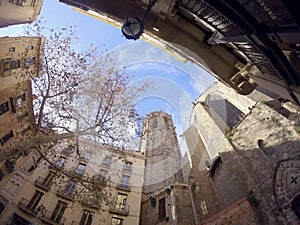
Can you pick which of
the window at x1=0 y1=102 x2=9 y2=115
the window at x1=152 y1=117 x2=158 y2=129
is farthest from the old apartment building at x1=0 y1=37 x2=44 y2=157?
the window at x1=152 y1=117 x2=158 y2=129

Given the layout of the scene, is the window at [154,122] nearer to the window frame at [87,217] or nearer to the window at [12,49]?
the window frame at [87,217]

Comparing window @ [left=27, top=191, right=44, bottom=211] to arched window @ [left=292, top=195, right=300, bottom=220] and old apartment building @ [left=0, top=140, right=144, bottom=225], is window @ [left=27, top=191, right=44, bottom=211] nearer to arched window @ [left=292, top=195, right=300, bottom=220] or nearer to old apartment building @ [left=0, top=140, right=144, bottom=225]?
old apartment building @ [left=0, top=140, right=144, bottom=225]

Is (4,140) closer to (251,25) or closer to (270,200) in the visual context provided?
(251,25)

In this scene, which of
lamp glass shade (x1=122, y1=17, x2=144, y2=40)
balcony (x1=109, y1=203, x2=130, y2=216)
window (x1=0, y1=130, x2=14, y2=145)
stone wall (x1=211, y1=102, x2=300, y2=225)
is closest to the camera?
lamp glass shade (x1=122, y1=17, x2=144, y2=40)

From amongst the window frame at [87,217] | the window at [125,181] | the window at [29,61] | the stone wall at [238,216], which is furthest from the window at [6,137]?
the stone wall at [238,216]

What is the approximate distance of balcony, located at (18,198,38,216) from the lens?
15.1 meters

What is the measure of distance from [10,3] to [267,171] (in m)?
21.3

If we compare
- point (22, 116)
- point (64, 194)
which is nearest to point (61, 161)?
point (64, 194)

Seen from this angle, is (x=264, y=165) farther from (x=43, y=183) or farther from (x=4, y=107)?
(x=4, y=107)

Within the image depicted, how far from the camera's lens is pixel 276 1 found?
9.04 feet

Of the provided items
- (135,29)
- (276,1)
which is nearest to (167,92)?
(135,29)

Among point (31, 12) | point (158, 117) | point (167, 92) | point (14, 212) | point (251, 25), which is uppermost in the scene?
point (158, 117)

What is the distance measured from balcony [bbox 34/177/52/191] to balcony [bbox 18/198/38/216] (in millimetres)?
1547

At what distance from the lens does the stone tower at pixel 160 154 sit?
81.4 ft
